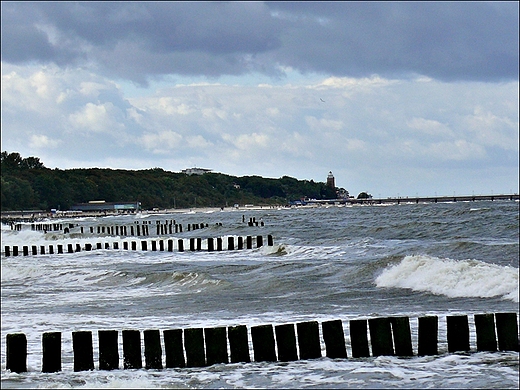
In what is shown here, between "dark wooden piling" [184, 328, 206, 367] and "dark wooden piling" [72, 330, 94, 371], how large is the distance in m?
1.19

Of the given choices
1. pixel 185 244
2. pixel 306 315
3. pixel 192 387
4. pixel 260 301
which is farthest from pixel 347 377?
pixel 185 244

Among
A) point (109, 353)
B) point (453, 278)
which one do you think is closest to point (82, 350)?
point (109, 353)

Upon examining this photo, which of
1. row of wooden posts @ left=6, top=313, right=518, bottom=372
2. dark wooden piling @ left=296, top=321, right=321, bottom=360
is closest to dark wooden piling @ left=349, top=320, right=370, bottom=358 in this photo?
row of wooden posts @ left=6, top=313, right=518, bottom=372

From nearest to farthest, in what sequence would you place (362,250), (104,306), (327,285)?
(104,306) < (327,285) < (362,250)

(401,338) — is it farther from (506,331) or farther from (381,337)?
(506,331)

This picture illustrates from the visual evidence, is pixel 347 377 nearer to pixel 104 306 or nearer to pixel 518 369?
pixel 518 369

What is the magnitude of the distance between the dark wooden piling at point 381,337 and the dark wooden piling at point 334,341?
380 mm

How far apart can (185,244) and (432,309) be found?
2966 centimetres

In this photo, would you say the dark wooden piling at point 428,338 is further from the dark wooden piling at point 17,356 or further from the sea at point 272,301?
the dark wooden piling at point 17,356

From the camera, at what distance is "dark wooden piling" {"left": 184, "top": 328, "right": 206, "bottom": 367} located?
32.3ft

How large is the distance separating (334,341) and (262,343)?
92 cm

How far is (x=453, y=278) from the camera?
18797 millimetres

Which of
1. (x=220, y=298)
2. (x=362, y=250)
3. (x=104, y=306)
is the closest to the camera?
(x=104, y=306)

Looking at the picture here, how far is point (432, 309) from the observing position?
49.5ft
